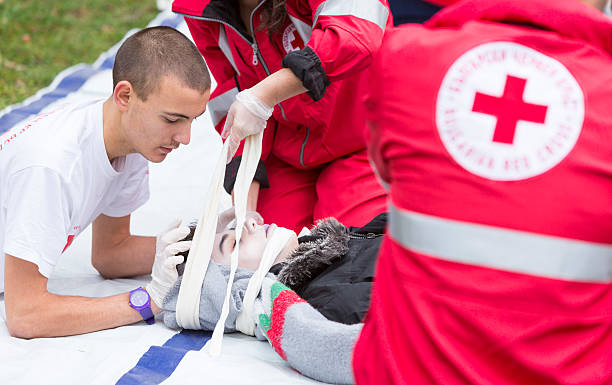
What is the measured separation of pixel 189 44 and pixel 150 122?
0.28 meters

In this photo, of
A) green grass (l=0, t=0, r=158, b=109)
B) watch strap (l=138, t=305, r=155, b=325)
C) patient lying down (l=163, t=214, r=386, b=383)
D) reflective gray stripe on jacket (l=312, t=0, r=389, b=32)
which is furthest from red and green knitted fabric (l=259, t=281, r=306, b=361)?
green grass (l=0, t=0, r=158, b=109)

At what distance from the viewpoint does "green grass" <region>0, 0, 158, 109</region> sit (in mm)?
4789

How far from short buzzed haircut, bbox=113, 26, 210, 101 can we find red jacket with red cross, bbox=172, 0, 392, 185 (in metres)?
0.29

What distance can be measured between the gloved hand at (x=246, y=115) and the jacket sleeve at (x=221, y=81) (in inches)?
25.6

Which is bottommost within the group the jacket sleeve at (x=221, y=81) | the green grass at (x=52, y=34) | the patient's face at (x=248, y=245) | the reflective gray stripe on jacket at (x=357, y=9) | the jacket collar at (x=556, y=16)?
the green grass at (x=52, y=34)

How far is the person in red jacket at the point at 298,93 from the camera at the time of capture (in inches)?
81.0

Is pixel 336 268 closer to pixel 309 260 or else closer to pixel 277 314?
pixel 309 260

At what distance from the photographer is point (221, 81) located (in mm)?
2943

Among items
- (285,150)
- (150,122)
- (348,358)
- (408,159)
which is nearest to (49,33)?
(285,150)

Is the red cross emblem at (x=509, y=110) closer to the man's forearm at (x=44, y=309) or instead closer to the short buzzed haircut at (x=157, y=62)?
the short buzzed haircut at (x=157, y=62)

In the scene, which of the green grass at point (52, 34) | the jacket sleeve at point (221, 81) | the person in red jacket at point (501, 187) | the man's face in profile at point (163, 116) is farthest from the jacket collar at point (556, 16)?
the green grass at point (52, 34)

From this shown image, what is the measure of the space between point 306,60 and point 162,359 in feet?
2.95

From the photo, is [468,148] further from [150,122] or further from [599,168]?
[150,122]

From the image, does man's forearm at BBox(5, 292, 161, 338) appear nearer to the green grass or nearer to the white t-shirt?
the white t-shirt
